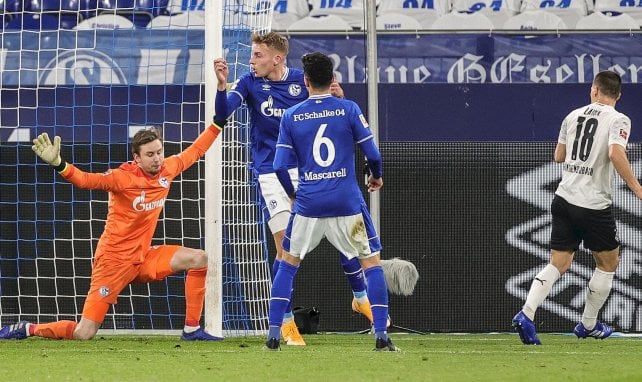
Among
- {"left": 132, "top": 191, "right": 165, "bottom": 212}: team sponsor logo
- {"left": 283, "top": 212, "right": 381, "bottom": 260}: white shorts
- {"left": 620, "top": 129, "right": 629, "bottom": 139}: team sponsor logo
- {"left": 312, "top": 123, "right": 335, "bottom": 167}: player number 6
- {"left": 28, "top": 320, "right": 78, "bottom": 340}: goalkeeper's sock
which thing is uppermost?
{"left": 620, "top": 129, "right": 629, "bottom": 139}: team sponsor logo

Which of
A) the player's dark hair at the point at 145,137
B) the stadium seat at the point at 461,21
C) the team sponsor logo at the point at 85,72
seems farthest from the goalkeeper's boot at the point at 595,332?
the stadium seat at the point at 461,21

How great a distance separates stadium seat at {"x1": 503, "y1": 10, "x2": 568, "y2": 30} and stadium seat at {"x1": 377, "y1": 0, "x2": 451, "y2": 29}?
76 centimetres

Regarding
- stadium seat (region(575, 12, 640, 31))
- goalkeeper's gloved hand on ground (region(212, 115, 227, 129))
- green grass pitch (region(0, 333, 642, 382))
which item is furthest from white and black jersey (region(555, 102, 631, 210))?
stadium seat (region(575, 12, 640, 31))

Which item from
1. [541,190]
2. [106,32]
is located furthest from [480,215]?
[106,32]

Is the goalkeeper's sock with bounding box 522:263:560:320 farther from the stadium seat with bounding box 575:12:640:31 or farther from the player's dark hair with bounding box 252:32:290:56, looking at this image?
the stadium seat with bounding box 575:12:640:31

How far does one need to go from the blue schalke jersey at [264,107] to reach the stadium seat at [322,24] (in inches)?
242

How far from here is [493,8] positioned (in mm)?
14078

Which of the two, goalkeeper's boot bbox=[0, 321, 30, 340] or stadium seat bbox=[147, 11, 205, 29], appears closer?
goalkeeper's boot bbox=[0, 321, 30, 340]

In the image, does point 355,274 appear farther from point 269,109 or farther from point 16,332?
point 16,332

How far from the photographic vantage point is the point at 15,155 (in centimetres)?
948

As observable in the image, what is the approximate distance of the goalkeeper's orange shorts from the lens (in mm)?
7867

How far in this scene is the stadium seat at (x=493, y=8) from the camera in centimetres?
1398

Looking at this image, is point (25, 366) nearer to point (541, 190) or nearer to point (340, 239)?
point (340, 239)

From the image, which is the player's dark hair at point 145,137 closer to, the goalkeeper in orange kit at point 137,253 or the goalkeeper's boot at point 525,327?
the goalkeeper in orange kit at point 137,253
